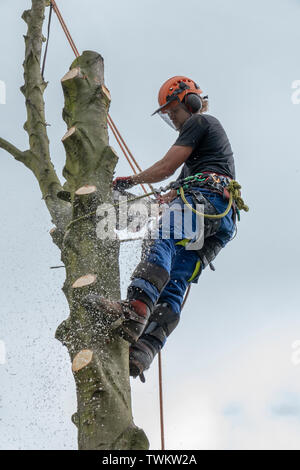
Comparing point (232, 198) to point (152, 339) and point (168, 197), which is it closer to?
point (168, 197)

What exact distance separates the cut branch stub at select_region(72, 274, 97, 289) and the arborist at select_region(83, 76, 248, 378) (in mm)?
201

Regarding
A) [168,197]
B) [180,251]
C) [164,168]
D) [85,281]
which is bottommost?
[85,281]

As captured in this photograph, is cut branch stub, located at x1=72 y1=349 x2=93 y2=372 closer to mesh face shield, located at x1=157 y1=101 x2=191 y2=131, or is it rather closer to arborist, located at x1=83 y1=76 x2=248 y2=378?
arborist, located at x1=83 y1=76 x2=248 y2=378

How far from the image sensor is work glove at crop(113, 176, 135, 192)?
371cm

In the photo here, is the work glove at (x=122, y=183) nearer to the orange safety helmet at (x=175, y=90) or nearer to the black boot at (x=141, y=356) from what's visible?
the orange safety helmet at (x=175, y=90)

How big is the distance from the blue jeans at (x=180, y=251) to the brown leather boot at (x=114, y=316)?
0.68 feet

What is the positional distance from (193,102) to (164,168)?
0.60m

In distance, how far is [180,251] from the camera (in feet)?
12.8

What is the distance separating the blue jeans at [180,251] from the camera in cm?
336

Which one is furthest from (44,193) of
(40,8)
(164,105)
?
(40,8)

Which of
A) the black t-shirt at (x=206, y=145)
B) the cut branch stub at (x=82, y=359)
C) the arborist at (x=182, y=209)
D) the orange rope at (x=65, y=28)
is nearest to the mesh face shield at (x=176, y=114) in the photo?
the arborist at (x=182, y=209)

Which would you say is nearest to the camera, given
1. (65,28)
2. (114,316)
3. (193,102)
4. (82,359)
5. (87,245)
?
(82,359)

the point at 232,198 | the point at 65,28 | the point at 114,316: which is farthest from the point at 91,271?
the point at 65,28

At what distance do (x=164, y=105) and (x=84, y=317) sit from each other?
1.66 meters
